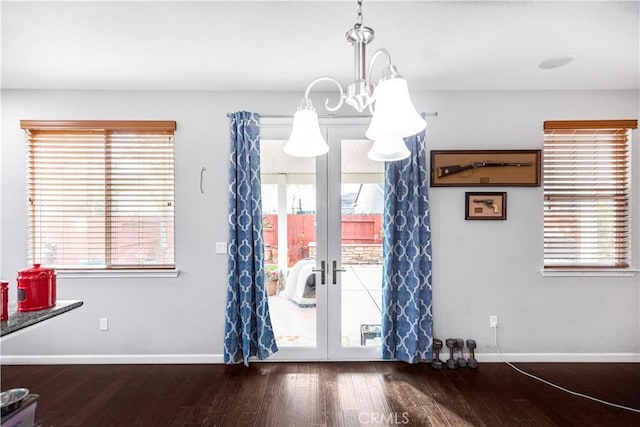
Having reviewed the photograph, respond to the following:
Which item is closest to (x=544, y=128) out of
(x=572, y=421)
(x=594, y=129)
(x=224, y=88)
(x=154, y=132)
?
(x=594, y=129)

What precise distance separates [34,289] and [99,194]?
5.35 ft

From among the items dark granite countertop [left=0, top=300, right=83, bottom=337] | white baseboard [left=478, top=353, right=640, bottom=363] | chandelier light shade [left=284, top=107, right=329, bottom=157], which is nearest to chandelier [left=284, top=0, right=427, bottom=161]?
chandelier light shade [left=284, top=107, right=329, bottom=157]

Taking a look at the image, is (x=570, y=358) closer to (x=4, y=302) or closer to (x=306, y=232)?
(x=306, y=232)

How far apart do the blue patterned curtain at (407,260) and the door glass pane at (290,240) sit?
2.25ft

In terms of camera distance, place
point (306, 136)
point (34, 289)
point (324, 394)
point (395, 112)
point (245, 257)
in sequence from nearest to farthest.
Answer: point (395, 112)
point (306, 136)
point (34, 289)
point (324, 394)
point (245, 257)

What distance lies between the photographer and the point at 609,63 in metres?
2.33

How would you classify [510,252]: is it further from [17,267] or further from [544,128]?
[17,267]

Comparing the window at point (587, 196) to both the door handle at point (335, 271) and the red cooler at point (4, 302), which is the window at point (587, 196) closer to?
the door handle at point (335, 271)

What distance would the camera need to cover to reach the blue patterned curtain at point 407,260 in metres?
2.70

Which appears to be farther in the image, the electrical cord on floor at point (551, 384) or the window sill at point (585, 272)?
the window sill at point (585, 272)

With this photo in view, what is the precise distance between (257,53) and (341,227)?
5.22 ft

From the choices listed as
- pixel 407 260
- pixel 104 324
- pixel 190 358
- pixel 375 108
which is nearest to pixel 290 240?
pixel 407 260

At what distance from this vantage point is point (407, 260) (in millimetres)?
2719

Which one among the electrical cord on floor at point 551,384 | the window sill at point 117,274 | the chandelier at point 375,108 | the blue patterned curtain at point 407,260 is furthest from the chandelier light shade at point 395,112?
the electrical cord on floor at point 551,384
